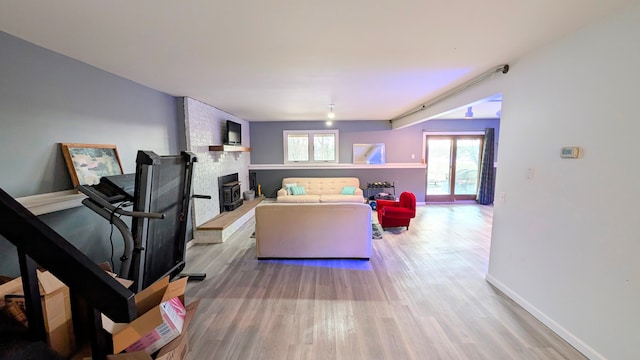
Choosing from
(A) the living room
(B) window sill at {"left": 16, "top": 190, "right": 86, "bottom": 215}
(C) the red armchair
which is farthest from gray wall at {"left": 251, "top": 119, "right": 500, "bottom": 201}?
(B) window sill at {"left": 16, "top": 190, "right": 86, "bottom": 215}

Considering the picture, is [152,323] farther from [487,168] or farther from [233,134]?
[487,168]

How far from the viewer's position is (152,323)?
117cm

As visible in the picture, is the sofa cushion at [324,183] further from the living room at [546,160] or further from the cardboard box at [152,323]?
the cardboard box at [152,323]

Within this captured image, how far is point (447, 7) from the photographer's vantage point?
4.96ft

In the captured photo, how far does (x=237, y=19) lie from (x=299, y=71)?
1101 millimetres

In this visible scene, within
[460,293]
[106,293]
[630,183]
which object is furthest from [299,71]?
[460,293]

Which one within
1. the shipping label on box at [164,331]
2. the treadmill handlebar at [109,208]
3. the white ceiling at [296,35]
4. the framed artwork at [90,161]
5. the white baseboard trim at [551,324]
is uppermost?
the white ceiling at [296,35]

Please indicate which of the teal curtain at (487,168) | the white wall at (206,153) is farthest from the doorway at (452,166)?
the white wall at (206,153)

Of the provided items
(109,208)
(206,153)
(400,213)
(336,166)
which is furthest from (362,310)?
(336,166)

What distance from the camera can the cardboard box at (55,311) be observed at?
985mm

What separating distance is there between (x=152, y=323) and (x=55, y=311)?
0.37 metres

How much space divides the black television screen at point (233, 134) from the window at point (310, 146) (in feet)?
5.15

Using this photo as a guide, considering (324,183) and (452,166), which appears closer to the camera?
(324,183)

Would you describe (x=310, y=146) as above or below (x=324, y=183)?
above
